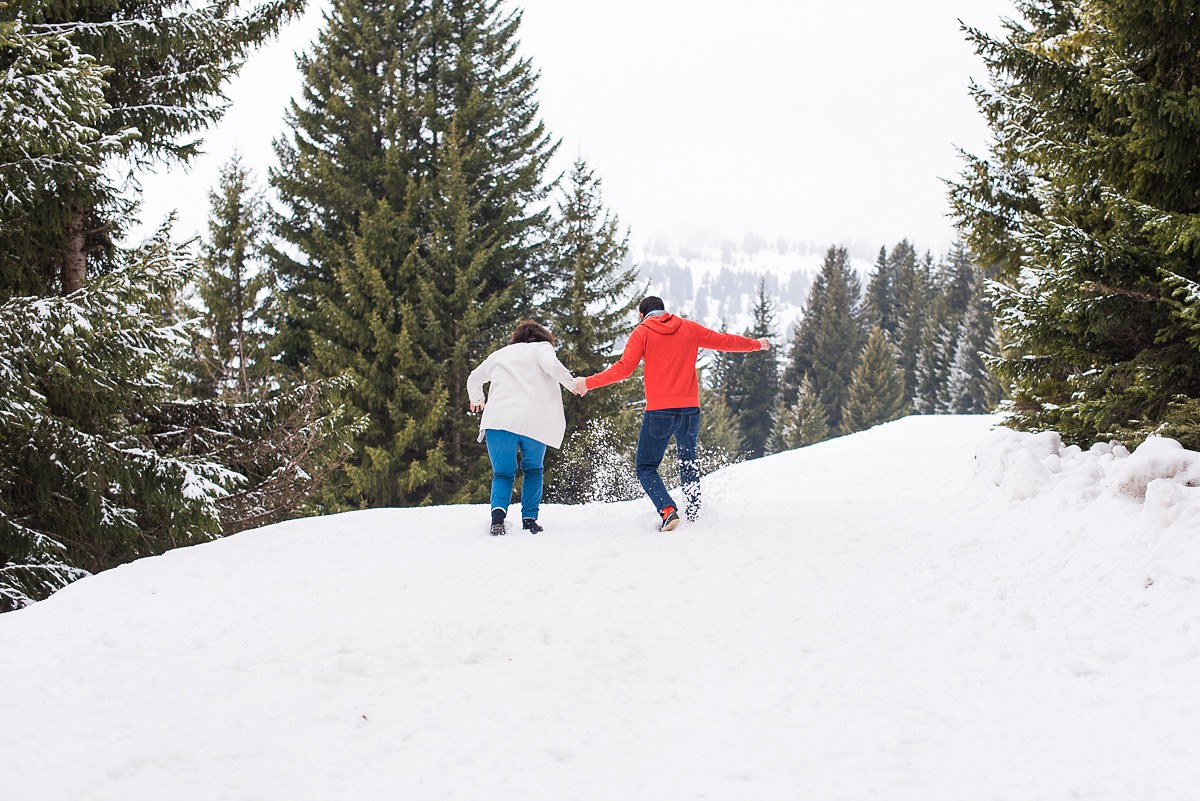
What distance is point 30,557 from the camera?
6.73 meters

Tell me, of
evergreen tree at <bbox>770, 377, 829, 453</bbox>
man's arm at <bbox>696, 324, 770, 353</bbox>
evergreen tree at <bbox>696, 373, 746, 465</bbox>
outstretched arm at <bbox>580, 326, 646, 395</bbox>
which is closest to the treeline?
outstretched arm at <bbox>580, 326, 646, 395</bbox>

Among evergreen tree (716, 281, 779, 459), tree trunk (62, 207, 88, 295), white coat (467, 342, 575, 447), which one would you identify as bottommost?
white coat (467, 342, 575, 447)

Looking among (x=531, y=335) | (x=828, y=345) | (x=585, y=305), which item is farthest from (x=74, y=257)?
(x=828, y=345)

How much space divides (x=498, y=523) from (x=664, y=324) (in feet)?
7.36

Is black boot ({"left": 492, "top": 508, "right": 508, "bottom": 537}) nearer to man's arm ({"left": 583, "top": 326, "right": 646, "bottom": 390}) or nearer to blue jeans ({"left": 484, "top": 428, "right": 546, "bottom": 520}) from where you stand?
blue jeans ({"left": 484, "top": 428, "right": 546, "bottom": 520})

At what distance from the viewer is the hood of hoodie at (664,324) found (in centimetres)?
661

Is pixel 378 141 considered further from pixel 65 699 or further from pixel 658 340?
pixel 65 699

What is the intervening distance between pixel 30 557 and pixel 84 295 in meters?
2.50

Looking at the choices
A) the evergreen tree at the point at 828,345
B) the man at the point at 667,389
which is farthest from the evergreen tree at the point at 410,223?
the evergreen tree at the point at 828,345

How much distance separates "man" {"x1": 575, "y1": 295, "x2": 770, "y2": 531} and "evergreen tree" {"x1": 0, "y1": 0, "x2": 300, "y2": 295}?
195 inches

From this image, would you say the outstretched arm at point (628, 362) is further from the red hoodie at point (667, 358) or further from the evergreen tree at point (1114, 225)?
the evergreen tree at point (1114, 225)

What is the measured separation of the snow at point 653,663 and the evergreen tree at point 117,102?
3.82m

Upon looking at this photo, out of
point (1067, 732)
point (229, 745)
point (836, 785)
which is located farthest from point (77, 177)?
point (1067, 732)

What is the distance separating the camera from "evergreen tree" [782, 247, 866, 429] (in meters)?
58.2
